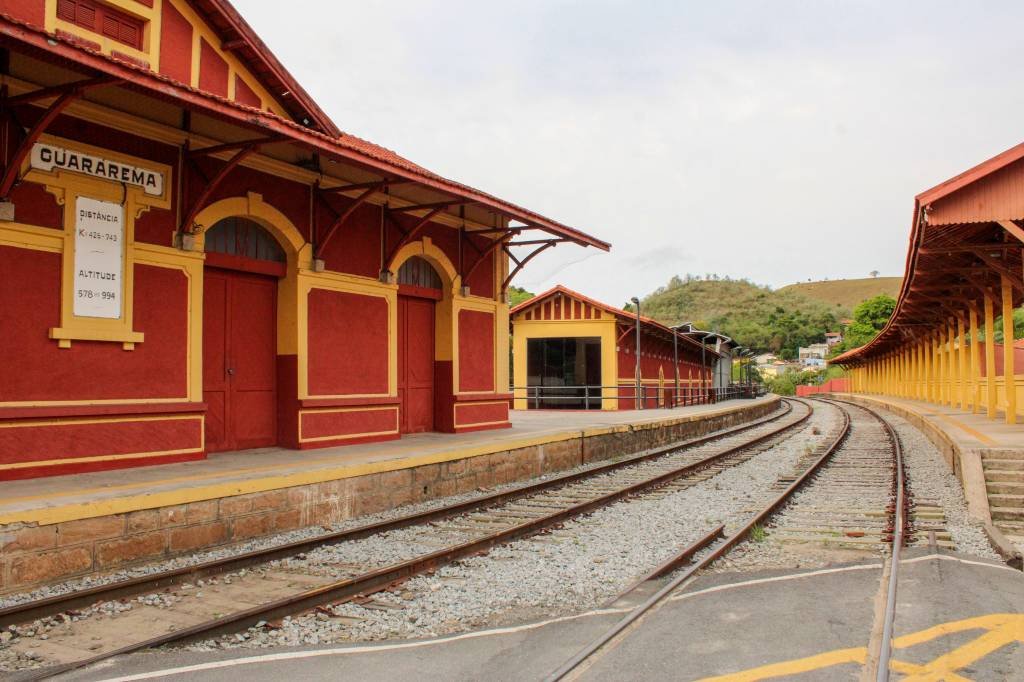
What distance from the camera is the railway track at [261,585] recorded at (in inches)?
186

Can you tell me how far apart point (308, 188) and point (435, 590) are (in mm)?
6960

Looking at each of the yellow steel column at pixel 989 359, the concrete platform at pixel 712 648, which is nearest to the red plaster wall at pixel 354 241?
the concrete platform at pixel 712 648

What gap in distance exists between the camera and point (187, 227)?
30.1 ft

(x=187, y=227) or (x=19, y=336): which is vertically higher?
(x=187, y=227)

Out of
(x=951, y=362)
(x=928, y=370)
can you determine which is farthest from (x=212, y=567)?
(x=928, y=370)

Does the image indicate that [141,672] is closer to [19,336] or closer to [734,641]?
[734,641]

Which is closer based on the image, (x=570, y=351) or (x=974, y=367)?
(x=974, y=367)

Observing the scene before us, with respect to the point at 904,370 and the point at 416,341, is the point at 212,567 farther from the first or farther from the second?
the point at 904,370

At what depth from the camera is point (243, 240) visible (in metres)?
10.4

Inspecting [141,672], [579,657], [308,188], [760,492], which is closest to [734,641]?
[579,657]

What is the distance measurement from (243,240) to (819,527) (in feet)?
25.2

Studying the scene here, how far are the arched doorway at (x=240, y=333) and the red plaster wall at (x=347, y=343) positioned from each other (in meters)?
0.57

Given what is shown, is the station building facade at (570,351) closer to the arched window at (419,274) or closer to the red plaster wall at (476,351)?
the red plaster wall at (476,351)

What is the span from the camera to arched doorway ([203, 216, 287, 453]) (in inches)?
400
